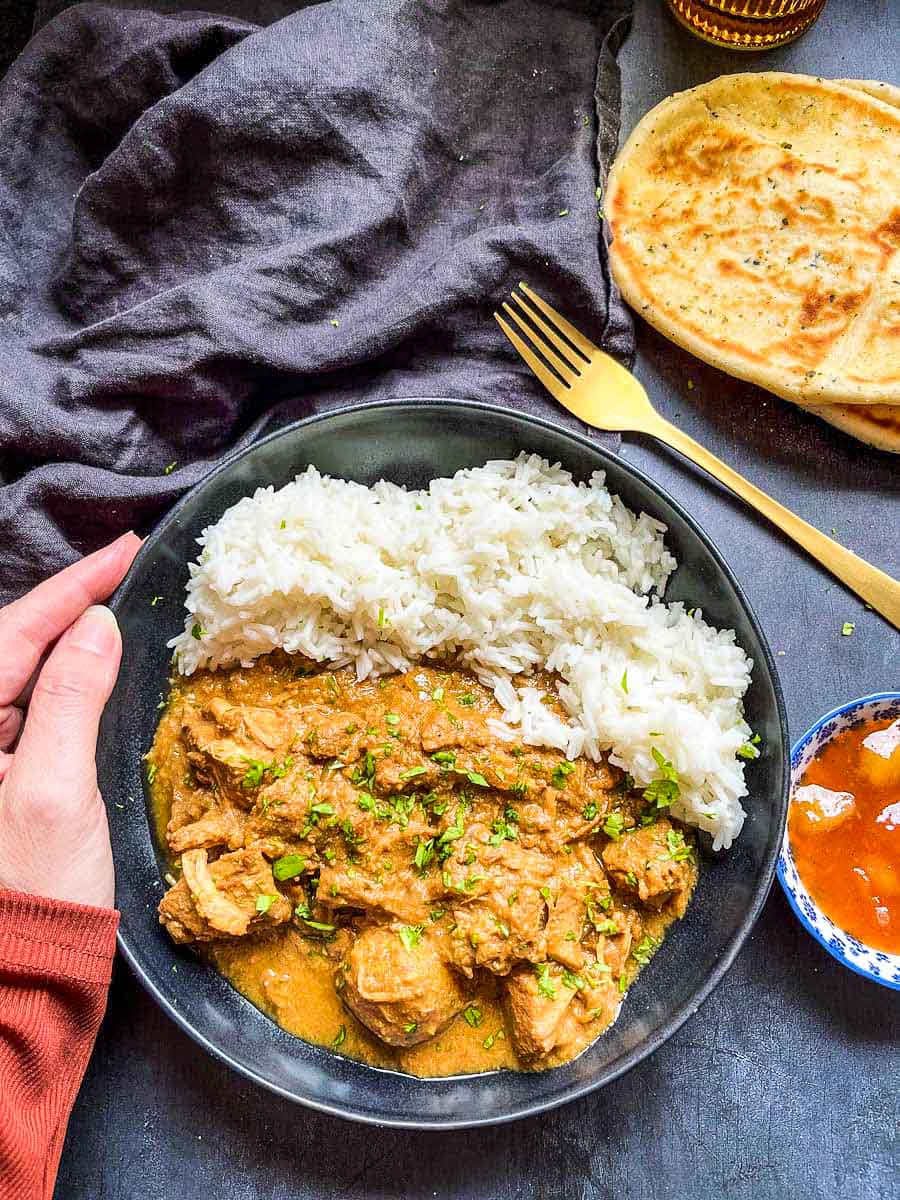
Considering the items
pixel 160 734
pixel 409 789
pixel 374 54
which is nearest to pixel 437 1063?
pixel 409 789

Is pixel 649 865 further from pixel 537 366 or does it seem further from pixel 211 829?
pixel 537 366

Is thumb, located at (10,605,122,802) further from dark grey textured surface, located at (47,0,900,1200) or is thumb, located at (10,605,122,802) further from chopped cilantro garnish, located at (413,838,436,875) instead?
chopped cilantro garnish, located at (413,838,436,875)

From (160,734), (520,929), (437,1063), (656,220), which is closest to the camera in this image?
(520,929)

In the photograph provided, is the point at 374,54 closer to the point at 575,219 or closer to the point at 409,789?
the point at 575,219

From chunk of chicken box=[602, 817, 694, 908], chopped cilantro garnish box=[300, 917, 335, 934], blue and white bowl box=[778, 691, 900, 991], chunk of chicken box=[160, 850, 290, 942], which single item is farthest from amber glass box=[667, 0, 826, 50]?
chopped cilantro garnish box=[300, 917, 335, 934]

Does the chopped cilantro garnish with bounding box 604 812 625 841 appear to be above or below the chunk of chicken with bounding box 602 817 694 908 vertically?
above
